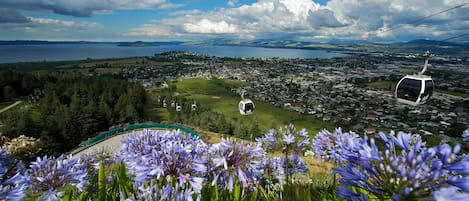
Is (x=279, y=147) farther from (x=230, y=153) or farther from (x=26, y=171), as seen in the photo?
(x=26, y=171)

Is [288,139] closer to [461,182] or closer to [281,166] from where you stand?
[281,166]

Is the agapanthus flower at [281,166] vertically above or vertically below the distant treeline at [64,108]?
above

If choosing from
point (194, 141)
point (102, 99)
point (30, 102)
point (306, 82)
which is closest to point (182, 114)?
point (102, 99)

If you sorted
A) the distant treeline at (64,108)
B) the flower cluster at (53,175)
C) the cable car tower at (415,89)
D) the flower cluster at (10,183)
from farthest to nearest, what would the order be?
the distant treeline at (64,108), the cable car tower at (415,89), the flower cluster at (53,175), the flower cluster at (10,183)

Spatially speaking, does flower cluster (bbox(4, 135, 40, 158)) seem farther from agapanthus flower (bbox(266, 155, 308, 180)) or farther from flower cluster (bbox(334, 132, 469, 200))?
flower cluster (bbox(334, 132, 469, 200))

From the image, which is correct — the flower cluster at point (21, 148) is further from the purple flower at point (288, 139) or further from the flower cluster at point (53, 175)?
the purple flower at point (288, 139)

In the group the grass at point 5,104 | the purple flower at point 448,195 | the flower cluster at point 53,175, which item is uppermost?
the purple flower at point 448,195

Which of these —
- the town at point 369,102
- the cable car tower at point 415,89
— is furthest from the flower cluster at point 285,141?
the town at point 369,102

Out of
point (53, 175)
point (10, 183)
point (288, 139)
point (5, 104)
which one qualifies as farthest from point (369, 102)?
point (10, 183)
